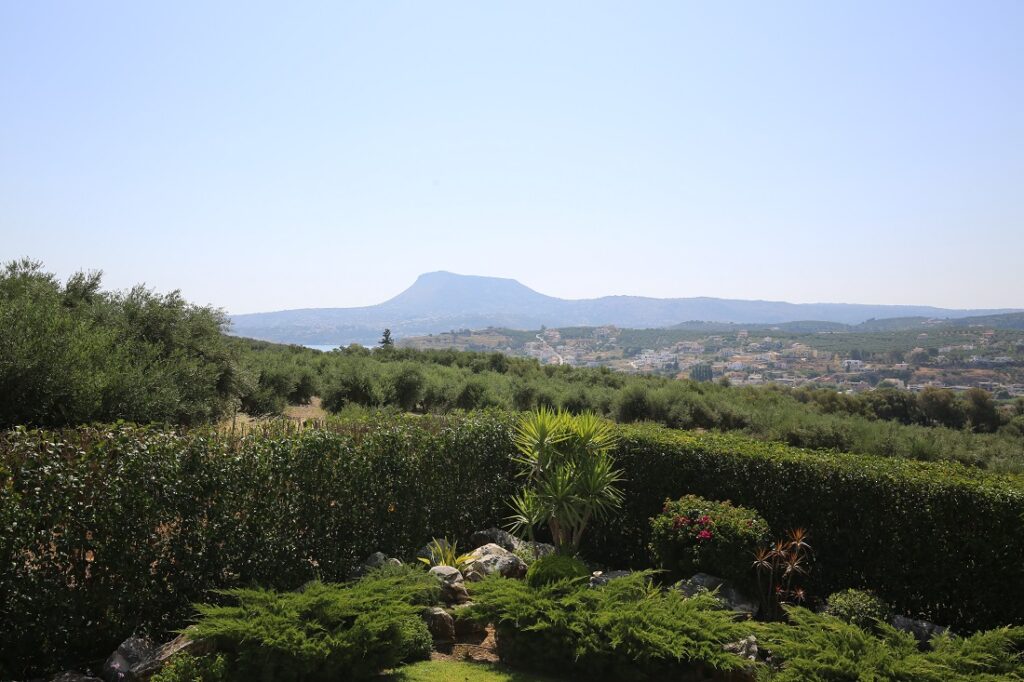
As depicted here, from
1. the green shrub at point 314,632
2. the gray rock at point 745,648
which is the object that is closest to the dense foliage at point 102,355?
the green shrub at point 314,632

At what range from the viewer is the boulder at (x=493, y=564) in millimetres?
7977

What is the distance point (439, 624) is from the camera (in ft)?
22.4

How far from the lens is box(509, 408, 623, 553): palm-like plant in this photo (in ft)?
28.5

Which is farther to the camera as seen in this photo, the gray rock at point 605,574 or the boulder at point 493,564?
the gray rock at point 605,574

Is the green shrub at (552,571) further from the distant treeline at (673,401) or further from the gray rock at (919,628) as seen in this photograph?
A: the distant treeline at (673,401)

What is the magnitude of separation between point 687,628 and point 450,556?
11.8 feet

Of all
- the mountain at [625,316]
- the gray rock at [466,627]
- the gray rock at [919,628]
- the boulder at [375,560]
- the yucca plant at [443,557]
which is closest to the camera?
the gray rock at [919,628]

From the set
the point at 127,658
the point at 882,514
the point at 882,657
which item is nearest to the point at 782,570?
the point at 882,514

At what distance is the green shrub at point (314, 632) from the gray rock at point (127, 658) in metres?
0.58

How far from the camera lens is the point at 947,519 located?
680 cm

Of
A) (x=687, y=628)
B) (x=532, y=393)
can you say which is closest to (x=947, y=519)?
(x=687, y=628)

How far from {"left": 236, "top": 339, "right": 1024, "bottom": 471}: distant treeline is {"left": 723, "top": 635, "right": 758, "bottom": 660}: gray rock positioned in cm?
1196

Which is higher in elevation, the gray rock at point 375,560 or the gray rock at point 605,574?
the gray rock at point 375,560

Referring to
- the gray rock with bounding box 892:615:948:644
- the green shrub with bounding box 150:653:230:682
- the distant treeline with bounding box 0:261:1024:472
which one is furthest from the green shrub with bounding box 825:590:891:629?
the green shrub with bounding box 150:653:230:682
